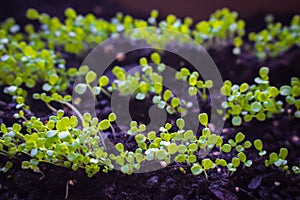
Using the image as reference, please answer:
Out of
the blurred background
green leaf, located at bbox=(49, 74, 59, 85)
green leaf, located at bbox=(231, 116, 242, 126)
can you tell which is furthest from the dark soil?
the blurred background

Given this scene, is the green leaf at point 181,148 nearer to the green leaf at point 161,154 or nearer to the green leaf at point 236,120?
the green leaf at point 161,154

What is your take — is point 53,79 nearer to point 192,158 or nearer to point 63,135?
point 63,135

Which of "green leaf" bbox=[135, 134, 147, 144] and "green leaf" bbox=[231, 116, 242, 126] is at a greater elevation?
"green leaf" bbox=[231, 116, 242, 126]

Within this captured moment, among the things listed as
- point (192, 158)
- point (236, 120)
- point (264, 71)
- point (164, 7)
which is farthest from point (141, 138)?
point (164, 7)

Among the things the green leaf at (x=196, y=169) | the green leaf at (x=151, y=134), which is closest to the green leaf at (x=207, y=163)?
the green leaf at (x=196, y=169)

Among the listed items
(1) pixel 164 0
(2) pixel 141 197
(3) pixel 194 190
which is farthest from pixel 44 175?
(1) pixel 164 0

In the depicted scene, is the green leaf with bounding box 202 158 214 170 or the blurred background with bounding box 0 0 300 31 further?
the blurred background with bounding box 0 0 300 31

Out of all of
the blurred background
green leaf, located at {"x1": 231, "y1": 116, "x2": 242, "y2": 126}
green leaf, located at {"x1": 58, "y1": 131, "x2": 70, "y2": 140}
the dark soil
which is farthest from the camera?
the blurred background

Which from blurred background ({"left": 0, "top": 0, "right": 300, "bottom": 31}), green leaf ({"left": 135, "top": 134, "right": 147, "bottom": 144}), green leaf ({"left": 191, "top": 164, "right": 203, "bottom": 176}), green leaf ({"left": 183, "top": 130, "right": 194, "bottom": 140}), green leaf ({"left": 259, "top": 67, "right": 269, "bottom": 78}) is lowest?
green leaf ({"left": 191, "top": 164, "right": 203, "bottom": 176})

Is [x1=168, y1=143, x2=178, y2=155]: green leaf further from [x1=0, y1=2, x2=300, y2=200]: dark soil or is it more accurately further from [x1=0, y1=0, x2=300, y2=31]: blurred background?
[x1=0, y1=0, x2=300, y2=31]: blurred background
